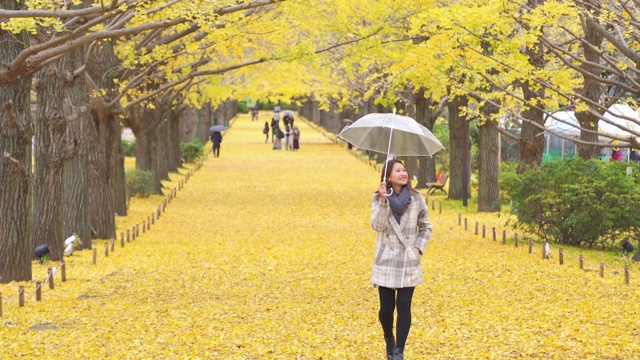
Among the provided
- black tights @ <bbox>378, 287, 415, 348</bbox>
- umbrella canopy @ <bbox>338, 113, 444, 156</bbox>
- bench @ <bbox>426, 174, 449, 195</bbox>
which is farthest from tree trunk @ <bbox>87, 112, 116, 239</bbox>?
black tights @ <bbox>378, 287, 415, 348</bbox>

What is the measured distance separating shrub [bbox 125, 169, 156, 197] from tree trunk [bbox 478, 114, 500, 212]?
10636 mm

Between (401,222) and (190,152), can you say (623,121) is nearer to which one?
(401,222)

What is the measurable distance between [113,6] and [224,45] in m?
11.5

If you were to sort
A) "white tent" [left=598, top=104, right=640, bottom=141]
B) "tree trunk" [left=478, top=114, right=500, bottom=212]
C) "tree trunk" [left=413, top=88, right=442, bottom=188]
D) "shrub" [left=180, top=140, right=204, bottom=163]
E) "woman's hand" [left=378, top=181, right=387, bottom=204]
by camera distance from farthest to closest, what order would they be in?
"shrub" [left=180, top=140, right=204, bottom=163] → "tree trunk" [left=413, top=88, right=442, bottom=188] → "tree trunk" [left=478, top=114, right=500, bottom=212] → "white tent" [left=598, top=104, right=640, bottom=141] → "woman's hand" [left=378, top=181, right=387, bottom=204]

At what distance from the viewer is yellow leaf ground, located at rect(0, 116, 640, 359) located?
9.74 m

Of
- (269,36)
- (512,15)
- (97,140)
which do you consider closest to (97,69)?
(97,140)

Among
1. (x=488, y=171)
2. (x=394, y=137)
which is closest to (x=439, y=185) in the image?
(x=488, y=171)

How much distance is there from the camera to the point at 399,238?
27.1ft

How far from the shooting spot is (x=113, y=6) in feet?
33.3

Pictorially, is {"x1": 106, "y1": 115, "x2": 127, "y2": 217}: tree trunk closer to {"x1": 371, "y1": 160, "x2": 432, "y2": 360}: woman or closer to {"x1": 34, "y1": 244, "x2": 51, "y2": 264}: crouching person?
{"x1": 34, "y1": 244, "x2": 51, "y2": 264}: crouching person

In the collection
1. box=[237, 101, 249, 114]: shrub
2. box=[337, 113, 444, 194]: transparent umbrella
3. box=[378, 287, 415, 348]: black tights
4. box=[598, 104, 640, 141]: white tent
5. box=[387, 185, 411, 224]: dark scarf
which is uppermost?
A: box=[237, 101, 249, 114]: shrub

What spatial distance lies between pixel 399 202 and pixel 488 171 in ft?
60.1

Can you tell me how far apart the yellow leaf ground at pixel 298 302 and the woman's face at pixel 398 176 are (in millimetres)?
1775

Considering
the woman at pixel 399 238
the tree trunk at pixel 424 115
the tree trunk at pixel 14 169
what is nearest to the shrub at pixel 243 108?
the tree trunk at pixel 424 115
